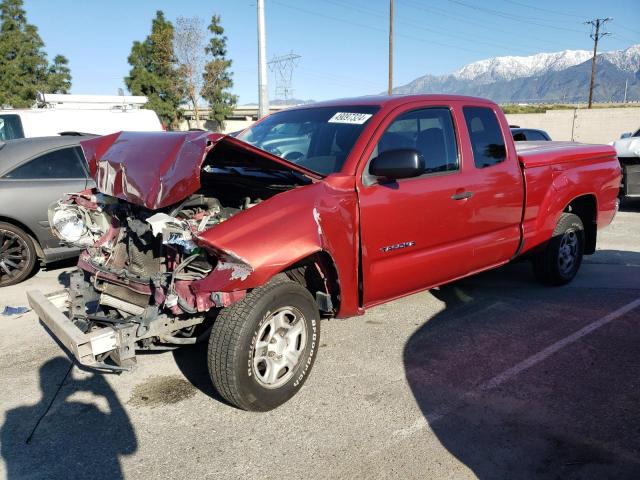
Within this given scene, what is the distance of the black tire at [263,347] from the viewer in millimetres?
3066

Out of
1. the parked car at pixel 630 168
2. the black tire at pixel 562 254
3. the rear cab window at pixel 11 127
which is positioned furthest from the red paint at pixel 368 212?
the parked car at pixel 630 168

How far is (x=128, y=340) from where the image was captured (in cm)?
313

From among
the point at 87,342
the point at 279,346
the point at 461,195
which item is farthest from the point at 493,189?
the point at 87,342

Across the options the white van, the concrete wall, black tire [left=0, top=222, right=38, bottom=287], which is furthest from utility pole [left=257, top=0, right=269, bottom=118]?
the concrete wall

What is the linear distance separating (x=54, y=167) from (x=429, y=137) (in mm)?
4678

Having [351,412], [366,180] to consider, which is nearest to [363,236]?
[366,180]

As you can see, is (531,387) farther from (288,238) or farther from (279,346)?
(288,238)

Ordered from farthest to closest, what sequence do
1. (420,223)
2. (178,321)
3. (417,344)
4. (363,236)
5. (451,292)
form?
1. (451,292)
2. (417,344)
3. (420,223)
4. (363,236)
5. (178,321)

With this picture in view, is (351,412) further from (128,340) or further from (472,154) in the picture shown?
(472,154)

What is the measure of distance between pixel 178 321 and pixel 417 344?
2.04 meters

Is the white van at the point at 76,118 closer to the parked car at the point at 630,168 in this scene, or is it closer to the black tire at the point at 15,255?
the black tire at the point at 15,255

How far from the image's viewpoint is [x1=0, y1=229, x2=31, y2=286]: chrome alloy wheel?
5992mm

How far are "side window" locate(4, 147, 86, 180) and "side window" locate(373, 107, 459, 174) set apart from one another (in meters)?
4.37

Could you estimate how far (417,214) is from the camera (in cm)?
395
